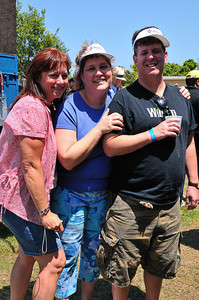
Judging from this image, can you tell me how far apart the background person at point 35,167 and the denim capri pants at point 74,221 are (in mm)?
206

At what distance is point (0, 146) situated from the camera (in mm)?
2135

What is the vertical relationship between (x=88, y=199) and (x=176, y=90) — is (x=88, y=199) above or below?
below

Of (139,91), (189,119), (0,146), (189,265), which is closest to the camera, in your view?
(0,146)

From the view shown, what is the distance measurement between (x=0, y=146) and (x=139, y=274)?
7.29 feet

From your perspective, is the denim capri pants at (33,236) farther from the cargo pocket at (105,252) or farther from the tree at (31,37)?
the tree at (31,37)

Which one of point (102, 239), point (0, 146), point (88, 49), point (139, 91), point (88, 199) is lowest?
point (102, 239)

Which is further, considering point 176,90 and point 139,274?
point 139,274

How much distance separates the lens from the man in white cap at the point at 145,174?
2.20 m

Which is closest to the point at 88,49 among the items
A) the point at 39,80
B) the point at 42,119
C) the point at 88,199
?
the point at 39,80

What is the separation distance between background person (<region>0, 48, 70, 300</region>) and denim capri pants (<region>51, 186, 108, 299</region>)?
21 centimetres

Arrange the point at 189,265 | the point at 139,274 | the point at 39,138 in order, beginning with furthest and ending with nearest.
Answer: the point at 189,265 < the point at 139,274 < the point at 39,138

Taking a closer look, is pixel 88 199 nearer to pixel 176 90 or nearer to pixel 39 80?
pixel 39 80

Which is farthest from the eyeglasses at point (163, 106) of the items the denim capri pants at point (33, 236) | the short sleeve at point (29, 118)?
the denim capri pants at point (33, 236)

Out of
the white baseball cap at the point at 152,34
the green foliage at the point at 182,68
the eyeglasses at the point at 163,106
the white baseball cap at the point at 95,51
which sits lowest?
the eyeglasses at the point at 163,106
